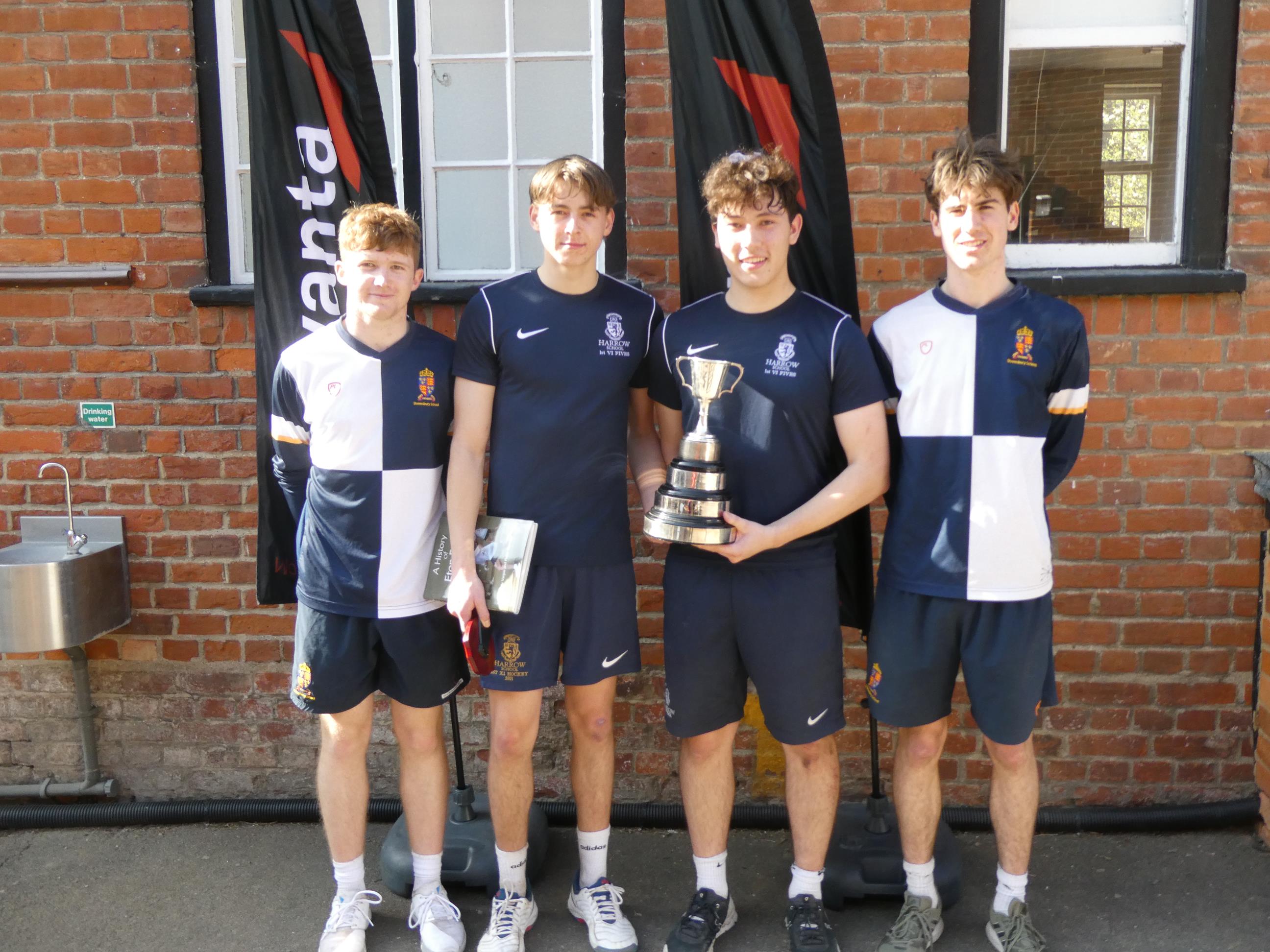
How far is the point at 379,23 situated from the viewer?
3773mm

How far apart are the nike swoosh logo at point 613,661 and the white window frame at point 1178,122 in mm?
1972

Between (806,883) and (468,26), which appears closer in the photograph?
(806,883)

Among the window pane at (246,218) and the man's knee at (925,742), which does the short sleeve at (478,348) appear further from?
the man's knee at (925,742)

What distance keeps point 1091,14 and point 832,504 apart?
7.04 feet

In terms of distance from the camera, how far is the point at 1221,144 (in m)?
3.52

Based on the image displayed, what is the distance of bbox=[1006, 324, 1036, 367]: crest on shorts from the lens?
2.77 meters

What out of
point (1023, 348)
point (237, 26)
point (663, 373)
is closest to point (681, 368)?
point (663, 373)

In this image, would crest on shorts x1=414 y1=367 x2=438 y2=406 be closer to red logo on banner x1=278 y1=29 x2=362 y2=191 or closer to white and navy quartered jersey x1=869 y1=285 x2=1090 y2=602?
red logo on banner x1=278 y1=29 x2=362 y2=191

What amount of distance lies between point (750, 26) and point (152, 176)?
7.03 ft

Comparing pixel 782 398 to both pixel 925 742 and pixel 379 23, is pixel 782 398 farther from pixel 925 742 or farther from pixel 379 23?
pixel 379 23

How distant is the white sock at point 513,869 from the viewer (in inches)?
120

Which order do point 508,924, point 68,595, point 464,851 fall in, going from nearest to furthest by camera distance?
point 508,924, point 464,851, point 68,595

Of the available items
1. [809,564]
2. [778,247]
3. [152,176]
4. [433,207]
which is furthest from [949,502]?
[152,176]

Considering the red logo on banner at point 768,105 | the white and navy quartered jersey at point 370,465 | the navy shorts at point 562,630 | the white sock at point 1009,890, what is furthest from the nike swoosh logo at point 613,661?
the red logo on banner at point 768,105
